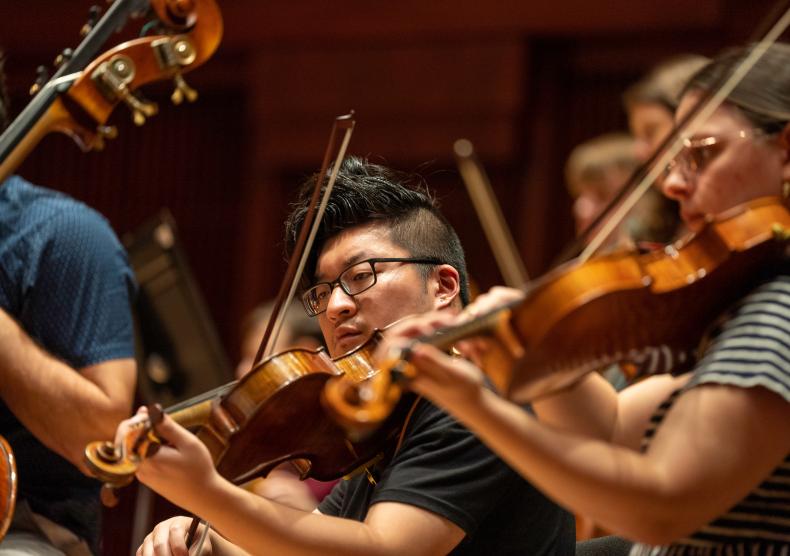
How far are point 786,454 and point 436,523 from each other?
49 cm

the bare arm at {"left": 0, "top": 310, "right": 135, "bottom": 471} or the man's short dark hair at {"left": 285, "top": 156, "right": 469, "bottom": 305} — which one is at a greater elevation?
the man's short dark hair at {"left": 285, "top": 156, "right": 469, "bottom": 305}

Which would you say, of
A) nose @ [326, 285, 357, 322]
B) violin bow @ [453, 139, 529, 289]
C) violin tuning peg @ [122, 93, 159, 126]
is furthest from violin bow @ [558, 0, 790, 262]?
violin bow @ [453, 139, 529, 289]

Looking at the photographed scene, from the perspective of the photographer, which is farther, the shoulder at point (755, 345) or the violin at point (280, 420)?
the violin at point (280, 420)

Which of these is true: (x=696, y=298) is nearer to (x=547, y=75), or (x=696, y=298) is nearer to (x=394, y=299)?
(x=394, y=299)

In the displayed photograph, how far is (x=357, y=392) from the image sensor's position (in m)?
1.26

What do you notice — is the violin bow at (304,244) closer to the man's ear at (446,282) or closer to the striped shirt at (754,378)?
the man's ear at (446,282)

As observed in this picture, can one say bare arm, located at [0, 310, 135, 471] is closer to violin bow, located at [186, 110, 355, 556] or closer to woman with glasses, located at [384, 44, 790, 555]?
violin bow, located at [186, 110, 355, 556]

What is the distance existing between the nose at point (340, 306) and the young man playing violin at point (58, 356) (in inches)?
20.1

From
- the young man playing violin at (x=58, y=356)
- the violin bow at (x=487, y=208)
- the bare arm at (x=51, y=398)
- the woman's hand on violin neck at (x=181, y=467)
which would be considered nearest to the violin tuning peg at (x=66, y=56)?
the young man playing violin at (x=58, y=356)

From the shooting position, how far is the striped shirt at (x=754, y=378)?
1286 mm

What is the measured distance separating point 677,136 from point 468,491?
1.86 ft

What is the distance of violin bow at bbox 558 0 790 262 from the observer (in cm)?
144

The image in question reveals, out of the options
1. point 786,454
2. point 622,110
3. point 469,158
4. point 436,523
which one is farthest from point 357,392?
point 622,110

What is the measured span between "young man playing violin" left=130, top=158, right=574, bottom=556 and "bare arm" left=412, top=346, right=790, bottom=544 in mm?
328
